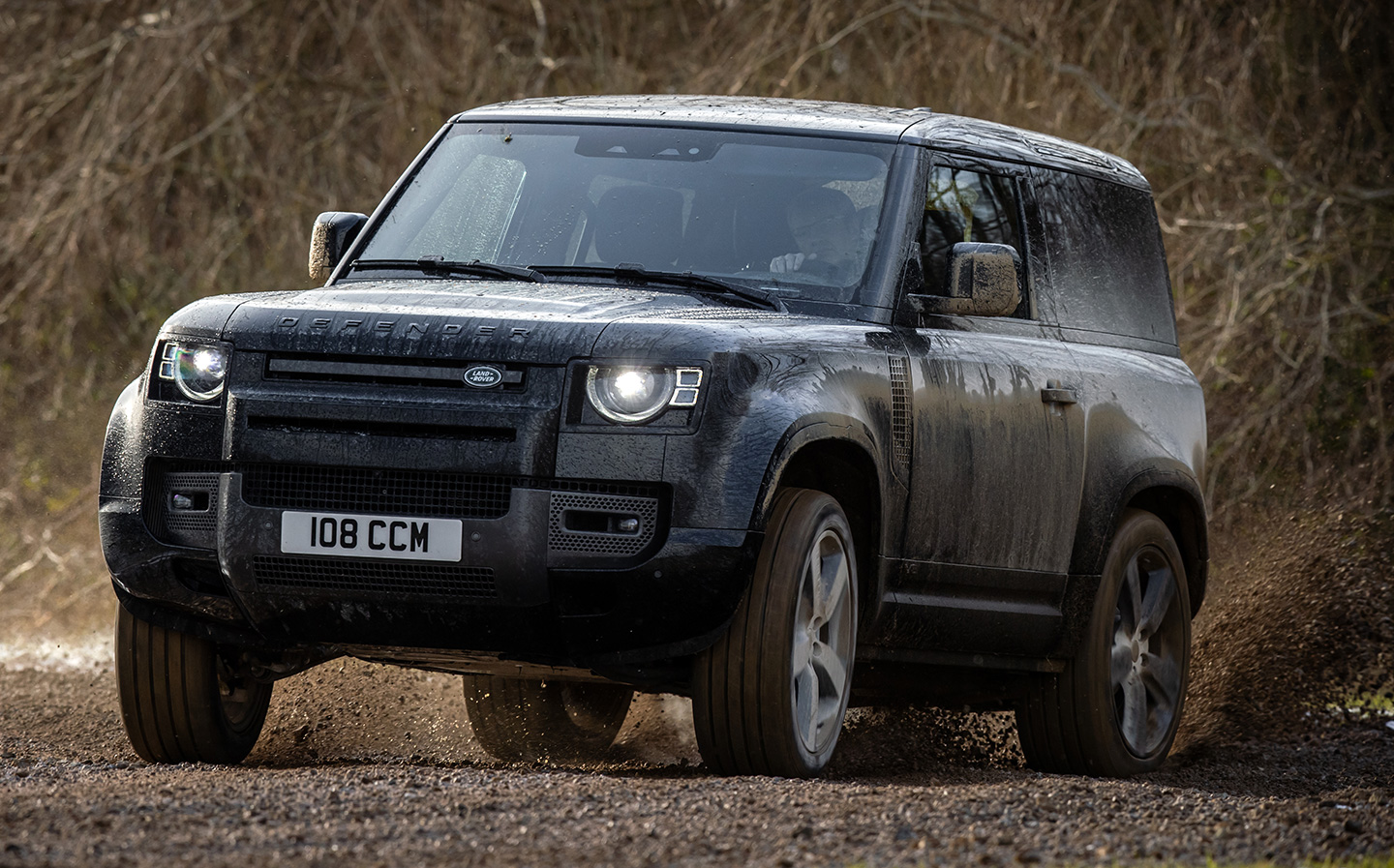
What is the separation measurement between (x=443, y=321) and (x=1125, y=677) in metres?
3.46

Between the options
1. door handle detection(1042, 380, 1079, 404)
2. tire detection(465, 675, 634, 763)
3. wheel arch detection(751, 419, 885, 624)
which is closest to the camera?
wheel arch detection(751, 419, 885, 624)

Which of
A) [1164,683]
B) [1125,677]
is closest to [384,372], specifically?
[1125,677]

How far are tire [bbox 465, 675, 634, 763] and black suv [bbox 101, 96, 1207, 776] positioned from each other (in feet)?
0.05

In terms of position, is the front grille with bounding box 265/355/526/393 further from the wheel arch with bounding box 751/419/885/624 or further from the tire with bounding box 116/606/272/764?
the tire with bounding box 116/606/272/764

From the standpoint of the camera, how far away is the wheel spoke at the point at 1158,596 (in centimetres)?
820

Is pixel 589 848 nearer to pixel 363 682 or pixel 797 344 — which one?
pixel 797 344

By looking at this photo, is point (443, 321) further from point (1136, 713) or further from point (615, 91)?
point (615, 91)

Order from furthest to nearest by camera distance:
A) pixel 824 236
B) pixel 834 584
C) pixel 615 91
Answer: pixel 615 91
pixel 824 236
pixel 834 584

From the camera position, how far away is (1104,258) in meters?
8.12

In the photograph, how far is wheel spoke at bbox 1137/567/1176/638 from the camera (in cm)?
820

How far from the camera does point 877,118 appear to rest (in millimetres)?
7207

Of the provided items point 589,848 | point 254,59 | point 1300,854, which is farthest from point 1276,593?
point 254,59

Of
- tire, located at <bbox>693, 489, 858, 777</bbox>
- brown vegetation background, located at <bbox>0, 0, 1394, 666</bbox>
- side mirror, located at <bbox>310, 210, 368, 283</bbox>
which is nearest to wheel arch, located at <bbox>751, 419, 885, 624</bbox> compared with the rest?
tire, located at <bbox>693, 489, 858, 777</bbox>

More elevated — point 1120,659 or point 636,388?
point 636,388
